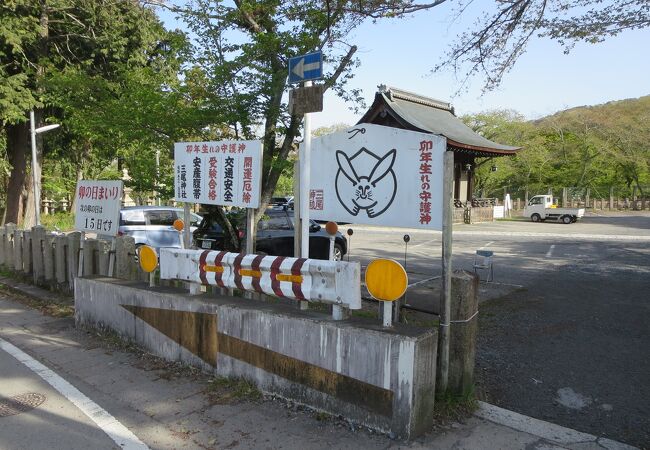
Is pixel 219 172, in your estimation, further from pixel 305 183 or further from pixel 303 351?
pixel 303 351

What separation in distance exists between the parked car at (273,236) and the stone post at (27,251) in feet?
10.5

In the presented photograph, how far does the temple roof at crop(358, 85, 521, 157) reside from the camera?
2244cm

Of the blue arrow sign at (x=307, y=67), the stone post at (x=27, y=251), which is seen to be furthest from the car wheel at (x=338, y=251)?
the blue arrow sign at (x=307, y=67)

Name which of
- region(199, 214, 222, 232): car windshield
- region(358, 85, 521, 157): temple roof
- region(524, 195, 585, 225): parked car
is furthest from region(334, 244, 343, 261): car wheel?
region(524, 195, 585, 225): parked car

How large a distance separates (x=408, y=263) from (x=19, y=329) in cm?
860

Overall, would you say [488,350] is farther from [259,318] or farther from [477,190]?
[477,190]

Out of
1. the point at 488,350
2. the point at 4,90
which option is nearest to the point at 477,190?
the point at 4,90

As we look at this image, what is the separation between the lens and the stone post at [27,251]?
8953mm

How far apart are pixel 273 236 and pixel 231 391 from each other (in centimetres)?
603

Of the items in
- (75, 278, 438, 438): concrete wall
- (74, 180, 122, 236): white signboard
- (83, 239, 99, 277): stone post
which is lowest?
(75, 278, 438, 438): concrete wall

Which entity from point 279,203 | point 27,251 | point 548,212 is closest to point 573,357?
point 27,251

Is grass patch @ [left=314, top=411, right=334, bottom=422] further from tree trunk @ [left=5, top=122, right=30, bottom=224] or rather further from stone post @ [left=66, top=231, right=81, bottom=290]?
tree trunk @ [left=5, top=122, right=30, bottom=224]

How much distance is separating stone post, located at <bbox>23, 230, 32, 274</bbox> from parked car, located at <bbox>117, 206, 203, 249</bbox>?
232 centimetres

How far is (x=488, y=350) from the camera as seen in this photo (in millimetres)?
5125
